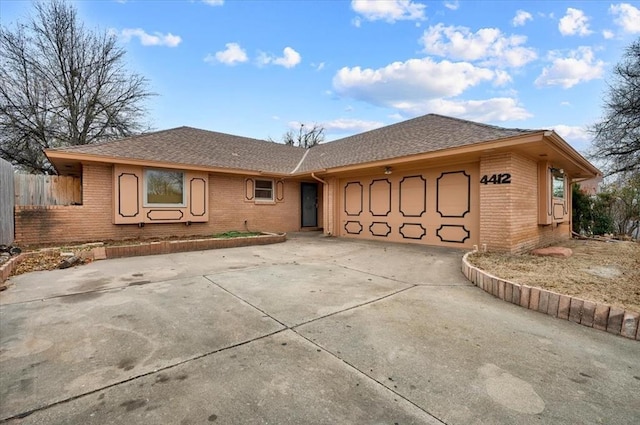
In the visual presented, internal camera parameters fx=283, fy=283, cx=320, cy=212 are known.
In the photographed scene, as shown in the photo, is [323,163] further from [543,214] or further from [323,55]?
[543,214]

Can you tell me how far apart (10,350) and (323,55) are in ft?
47.4

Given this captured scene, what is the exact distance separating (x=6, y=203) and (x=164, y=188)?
3.54 meters

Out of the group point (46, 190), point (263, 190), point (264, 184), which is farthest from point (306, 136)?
point (46, 190)

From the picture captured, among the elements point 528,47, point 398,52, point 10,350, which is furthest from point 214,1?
point 528,47

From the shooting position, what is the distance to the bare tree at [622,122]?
12.2m

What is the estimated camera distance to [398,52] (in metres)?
12.4

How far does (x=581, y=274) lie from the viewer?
14.7ft

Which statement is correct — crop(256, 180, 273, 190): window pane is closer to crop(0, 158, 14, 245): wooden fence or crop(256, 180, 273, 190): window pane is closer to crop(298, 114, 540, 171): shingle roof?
crop(298, 114, 540, 171): shingle roof

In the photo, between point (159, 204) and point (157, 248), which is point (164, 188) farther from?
point (157, 248)

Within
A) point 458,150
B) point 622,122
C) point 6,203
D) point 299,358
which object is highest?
point 622,122

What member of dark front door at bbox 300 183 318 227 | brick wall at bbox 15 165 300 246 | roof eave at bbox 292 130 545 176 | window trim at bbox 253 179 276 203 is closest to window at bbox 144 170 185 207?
brick wall at bbox 15 165 300 246

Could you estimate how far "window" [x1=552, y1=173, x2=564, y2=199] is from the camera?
28.4ft

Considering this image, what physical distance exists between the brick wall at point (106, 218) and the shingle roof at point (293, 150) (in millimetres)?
829

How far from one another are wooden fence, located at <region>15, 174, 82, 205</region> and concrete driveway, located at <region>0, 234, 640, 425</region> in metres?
4.83
